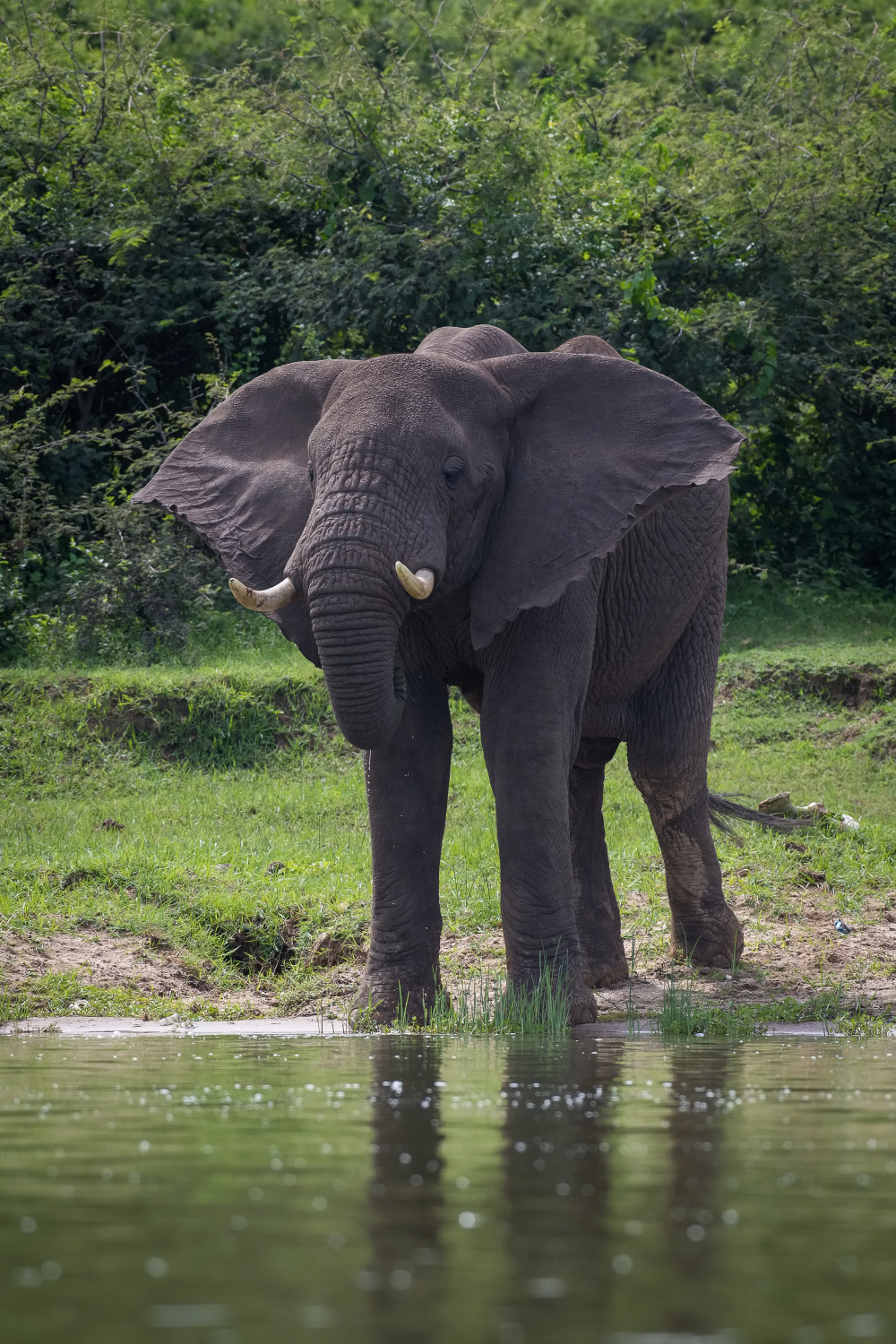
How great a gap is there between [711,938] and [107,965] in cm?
272

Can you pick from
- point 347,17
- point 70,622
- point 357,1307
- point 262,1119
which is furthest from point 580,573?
point 347,17

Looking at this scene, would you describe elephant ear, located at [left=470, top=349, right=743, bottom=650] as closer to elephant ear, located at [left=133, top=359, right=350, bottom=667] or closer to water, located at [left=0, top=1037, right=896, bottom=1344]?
elephant ear, located at [left=133, top=359, right=350, bottom=667]

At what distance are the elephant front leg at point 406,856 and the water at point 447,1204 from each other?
1.60 meters

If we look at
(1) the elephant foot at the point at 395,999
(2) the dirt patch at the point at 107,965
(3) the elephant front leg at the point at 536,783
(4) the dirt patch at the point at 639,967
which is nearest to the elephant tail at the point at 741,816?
(4) the dirt patch at the point at 639,967

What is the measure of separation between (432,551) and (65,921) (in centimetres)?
305

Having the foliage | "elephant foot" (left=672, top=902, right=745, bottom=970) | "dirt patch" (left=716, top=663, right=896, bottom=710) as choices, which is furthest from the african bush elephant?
the foliage

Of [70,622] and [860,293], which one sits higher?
[860,293]

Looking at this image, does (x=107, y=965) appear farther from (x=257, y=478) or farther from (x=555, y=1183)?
(x=555, y=1183)

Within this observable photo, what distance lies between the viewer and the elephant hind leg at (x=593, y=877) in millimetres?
8164

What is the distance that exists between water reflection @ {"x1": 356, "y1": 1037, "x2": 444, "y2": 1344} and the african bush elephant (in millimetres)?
1530

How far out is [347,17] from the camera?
762 inches

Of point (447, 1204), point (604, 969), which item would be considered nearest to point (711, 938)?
point (604, 969)

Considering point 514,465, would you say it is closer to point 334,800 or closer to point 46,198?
point 334,800

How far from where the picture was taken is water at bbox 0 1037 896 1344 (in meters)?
2.51
